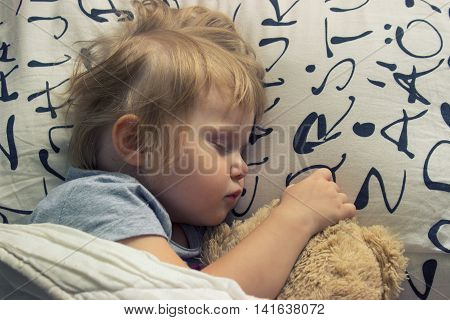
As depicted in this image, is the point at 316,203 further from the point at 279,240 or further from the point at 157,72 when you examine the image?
the point at 157,72

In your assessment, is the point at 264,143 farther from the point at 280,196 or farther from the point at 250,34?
the point at 250,34

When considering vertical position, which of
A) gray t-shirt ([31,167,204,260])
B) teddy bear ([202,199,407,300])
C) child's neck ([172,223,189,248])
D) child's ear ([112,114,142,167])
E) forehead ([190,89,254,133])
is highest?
forehead ([190,89,254,133])

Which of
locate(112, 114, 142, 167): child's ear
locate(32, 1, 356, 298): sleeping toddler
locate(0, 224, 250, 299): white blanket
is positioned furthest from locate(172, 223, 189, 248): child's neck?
locate(0, 224, 250, 299): white blanket

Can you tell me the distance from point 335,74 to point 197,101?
0.75 feet

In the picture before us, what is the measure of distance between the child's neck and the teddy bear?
8 cm

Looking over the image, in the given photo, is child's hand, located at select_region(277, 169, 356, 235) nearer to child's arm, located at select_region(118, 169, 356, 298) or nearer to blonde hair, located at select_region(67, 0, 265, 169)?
child's arm, located at select_region(118, 169, 356, 298)

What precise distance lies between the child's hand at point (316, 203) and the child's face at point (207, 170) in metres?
0.08

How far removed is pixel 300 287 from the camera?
706 millimetres

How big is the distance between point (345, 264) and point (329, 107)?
0.26 metres

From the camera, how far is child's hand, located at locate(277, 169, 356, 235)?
0.75 meters

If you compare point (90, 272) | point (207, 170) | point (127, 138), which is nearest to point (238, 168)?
point (207, 170)

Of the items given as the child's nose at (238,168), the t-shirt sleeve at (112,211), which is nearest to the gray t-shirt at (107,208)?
the t-shirt sleeve at (112,211)

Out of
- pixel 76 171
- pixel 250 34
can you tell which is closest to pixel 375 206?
pixel 250 34

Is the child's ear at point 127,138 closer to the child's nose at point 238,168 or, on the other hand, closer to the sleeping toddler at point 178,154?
the sleeping toddler at point 178,154
